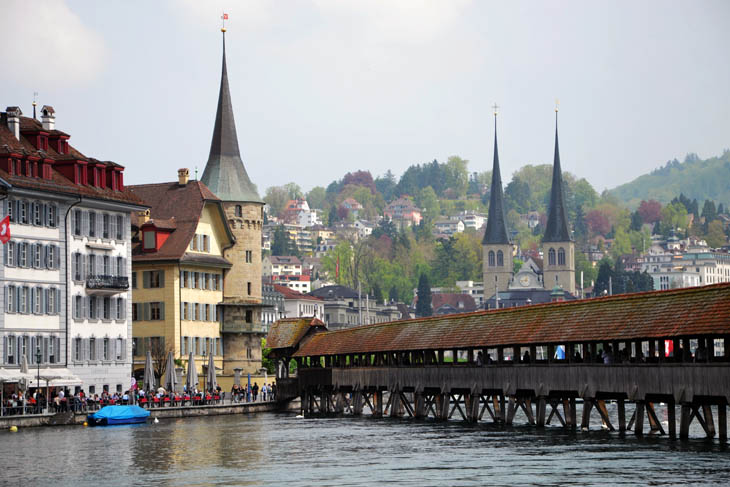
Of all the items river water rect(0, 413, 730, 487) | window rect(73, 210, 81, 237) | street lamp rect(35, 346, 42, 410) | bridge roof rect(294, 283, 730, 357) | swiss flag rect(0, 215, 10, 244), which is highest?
Result: window rect(73, 210, 81, 237)

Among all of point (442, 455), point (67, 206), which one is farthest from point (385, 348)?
point (442, 455)

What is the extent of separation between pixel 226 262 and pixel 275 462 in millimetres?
57898

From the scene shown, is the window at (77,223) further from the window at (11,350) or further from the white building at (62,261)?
the window at (11,350)

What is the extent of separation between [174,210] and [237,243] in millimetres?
7113

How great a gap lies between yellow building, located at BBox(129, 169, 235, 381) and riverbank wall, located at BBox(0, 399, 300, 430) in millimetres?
9906

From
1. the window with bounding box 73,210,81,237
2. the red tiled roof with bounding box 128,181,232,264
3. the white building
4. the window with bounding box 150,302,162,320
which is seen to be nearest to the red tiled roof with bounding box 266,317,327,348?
the window with bounding box 150,302,162,320

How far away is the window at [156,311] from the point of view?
344 ft

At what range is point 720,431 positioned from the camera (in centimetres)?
5391

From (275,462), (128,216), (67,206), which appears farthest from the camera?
(128,216)

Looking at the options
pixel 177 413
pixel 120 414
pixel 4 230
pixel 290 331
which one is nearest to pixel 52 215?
pixel 4 230

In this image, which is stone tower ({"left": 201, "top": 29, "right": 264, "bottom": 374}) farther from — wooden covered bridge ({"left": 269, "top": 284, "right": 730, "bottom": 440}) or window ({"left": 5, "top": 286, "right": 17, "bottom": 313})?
window ({"left": 5, "top": 286, "right": 17, "bottom": 313})

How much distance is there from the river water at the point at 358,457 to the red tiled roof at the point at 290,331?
2508 cm

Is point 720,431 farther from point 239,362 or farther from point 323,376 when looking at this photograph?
point 239,362

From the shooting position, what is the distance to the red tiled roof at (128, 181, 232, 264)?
346 ft
